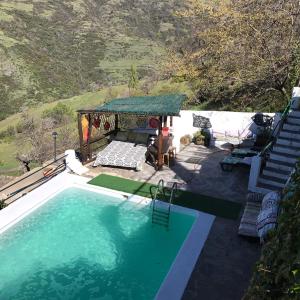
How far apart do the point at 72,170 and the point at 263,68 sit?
1527cm

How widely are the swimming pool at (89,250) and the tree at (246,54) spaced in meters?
14.2

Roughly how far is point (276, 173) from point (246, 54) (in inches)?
593

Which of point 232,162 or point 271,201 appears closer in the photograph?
point 271,201

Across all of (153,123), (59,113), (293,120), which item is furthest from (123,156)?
(59,113)

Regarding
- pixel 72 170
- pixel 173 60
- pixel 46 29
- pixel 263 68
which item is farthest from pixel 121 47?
pixel 72 170

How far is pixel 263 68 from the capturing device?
22.0m

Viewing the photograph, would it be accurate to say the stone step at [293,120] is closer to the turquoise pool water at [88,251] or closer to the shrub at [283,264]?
the turquoise pool water at [88,251]

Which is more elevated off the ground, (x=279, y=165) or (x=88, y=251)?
(x=279, y=165)

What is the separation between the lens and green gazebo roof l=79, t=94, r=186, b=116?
1288 cm

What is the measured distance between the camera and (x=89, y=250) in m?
9.27

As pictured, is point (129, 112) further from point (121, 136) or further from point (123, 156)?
point (121, 136)

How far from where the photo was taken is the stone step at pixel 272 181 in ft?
36.8

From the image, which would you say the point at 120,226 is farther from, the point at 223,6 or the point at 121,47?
the point at 121,47

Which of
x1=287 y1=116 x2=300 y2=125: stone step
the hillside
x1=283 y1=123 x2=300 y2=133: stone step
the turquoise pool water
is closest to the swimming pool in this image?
the turquoise pool water
